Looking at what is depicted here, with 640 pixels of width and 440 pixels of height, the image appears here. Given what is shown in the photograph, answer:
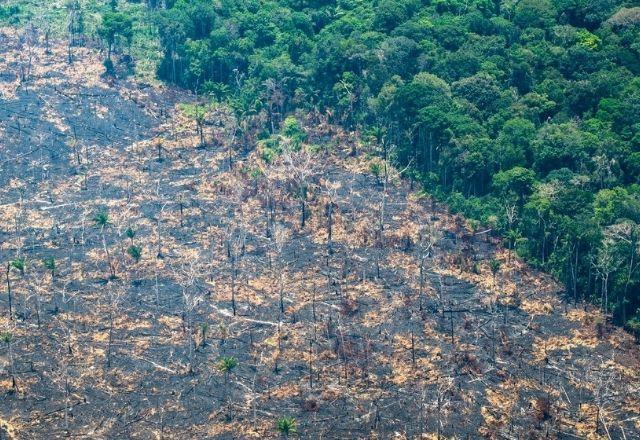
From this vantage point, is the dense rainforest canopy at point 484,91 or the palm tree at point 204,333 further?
the dense rainforest canopy at point 484,91

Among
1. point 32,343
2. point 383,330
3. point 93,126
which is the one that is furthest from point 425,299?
point 93,126

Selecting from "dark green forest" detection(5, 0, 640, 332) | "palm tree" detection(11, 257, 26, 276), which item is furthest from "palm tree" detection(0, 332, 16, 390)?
"dark green forest" detection(5, 0, 640, 332)

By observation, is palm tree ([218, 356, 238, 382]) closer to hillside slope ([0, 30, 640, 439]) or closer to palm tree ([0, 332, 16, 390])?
hillside slope ([0, 30, 640, 439])

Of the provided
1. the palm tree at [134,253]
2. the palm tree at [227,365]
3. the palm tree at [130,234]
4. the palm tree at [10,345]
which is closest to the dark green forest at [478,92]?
the palm tree at [130,234]

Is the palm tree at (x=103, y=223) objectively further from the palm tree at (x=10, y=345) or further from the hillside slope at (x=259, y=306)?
the palm tree at (x=10, y=345)

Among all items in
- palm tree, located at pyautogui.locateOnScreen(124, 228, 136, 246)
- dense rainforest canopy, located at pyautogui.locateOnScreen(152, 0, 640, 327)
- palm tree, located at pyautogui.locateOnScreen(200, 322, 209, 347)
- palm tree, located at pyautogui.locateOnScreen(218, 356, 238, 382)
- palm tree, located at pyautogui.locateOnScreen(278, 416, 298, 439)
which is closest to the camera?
palm tree, located at pyautogui.locateOnScreen(278, 416, 298, 439)

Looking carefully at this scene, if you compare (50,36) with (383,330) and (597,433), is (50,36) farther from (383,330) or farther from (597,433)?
(597,433)
